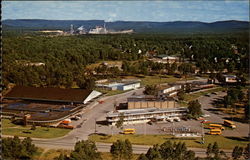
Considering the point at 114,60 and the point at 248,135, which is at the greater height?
the point at 114,60

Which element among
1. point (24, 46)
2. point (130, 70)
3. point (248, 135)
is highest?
point (24, 46)

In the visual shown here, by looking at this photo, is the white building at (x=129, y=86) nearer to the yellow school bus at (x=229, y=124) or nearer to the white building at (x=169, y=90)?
the white building at (x=169, y=90)

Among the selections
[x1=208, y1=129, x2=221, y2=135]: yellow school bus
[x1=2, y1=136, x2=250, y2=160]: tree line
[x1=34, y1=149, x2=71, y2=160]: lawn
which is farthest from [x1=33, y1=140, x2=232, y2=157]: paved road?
[x1=208, y1=129, x2=221, y2=135]: yellow school bus

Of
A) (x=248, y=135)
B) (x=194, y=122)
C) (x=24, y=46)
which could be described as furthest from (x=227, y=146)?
(x=24, y=46)

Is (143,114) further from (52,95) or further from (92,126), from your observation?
(52,95)

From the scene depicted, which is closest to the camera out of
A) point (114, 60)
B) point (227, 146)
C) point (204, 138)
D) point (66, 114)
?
point (227, 146)

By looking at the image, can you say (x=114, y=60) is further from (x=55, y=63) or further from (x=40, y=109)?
(x=40, y=109)

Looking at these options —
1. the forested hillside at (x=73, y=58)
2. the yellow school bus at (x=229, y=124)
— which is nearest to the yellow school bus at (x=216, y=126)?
the yellow school bus at (x=229, y=124)

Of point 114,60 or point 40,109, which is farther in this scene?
point 114,60
